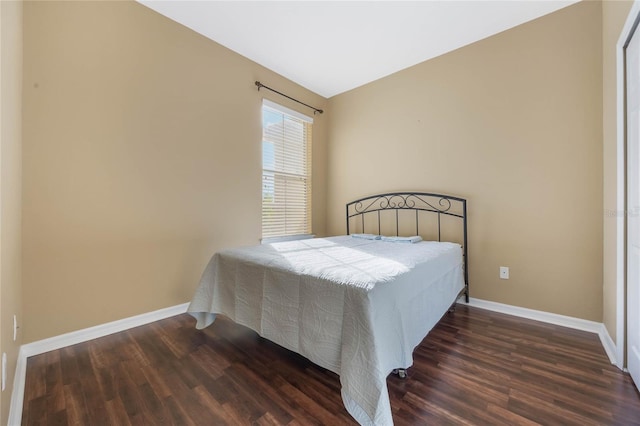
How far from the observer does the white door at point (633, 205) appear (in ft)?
4.53

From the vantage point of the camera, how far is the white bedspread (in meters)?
1.14

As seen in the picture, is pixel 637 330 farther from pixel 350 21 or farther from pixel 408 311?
pixel 350 21

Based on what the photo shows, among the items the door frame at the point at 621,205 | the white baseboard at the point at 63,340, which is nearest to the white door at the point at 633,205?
the door frame at the point at 621,205

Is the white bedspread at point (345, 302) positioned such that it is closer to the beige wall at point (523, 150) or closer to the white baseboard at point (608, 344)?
A: the beige wall at point (523, 150)

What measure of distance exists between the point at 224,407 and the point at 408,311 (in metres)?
1.04

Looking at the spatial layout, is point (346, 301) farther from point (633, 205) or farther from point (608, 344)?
point (608, 344)

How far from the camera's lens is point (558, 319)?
219 centimetres

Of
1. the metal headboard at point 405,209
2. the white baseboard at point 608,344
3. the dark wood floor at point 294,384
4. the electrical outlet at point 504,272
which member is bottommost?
the dark wood floor at point 294,384

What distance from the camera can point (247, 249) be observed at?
2094 millimetres

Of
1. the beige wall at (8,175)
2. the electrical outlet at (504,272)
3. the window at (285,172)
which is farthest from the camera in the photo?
the window at (285,172)

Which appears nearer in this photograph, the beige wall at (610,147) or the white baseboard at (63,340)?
the white baseboard at (63,340)

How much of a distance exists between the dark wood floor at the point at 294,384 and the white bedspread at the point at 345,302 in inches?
7.9

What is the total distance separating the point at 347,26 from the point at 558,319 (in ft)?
10.3

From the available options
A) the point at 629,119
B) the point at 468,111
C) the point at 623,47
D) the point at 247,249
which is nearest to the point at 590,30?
the point at 623,47
